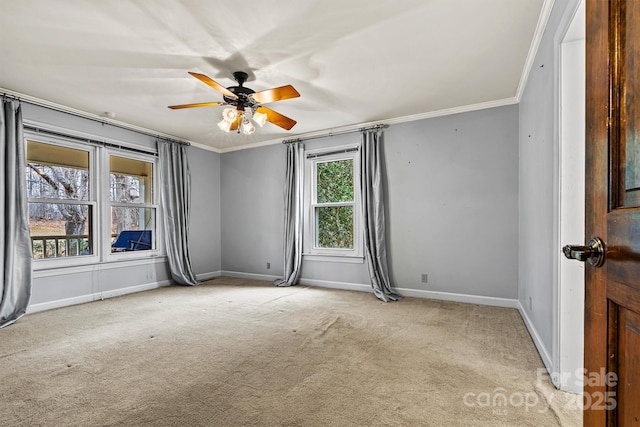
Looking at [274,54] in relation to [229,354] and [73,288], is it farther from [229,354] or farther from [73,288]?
A: [73,288]

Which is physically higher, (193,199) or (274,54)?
(274,54)

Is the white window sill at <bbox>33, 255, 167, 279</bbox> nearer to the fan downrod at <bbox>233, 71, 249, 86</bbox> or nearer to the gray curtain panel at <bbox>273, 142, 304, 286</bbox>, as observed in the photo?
the gray curtain panel at <bbox>273, 142, 304, 286</bbox>

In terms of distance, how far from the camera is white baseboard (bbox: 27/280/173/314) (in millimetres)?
3784

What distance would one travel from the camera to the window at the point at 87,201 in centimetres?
390

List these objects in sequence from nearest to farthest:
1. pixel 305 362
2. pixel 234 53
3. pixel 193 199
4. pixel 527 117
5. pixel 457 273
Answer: pixel 305 362
pixel 234 53
pixel 527 117
pixel 457 273
pixel 193 199

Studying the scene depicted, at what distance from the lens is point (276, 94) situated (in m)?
2.80

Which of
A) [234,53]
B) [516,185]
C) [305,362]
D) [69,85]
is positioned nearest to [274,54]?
[234,53]

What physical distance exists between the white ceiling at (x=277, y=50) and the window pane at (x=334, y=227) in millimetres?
1691

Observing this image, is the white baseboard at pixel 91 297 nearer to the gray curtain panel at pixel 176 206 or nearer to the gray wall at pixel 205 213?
the gray curtain panel at pixel 176 206

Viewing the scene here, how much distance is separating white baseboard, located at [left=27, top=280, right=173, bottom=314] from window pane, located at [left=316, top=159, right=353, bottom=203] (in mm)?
2965

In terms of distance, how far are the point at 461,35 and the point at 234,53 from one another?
6.09ft

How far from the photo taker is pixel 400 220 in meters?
4.48

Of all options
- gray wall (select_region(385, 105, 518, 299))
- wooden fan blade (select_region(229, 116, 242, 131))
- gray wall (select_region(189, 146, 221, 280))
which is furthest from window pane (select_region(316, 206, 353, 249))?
wooden fan blade (select_region(229, 116, 242, 131))

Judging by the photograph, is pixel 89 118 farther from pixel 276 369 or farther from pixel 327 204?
pixel 276 369
